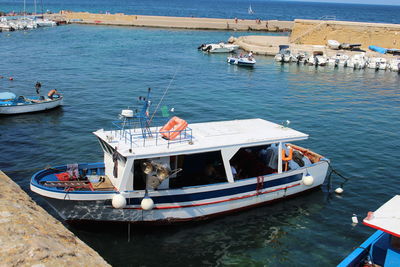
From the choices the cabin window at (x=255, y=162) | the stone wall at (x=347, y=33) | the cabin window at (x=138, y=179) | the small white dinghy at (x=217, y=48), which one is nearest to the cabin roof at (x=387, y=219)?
the cabin window at (x=255, y=162)

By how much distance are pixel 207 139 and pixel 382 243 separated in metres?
6.59

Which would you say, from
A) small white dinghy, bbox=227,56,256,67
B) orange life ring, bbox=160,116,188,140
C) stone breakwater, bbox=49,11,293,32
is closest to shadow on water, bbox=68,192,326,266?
orange life ring, bbox=160,116,188,140

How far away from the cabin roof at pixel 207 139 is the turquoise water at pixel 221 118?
2.94 m

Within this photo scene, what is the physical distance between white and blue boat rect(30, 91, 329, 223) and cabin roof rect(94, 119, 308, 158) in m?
0.03

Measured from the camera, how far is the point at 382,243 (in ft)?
37.8

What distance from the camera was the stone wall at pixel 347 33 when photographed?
59562 mm

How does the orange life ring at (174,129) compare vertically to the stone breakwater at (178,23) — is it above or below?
below

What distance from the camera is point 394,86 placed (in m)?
41.0

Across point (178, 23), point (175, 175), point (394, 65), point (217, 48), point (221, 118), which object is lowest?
point (221, 118)

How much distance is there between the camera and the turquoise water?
44.8 ft

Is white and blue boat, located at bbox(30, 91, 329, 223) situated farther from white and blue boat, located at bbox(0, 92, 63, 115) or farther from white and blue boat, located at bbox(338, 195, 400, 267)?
white and blue boat, located at bbox(0, 92, 63, 115)

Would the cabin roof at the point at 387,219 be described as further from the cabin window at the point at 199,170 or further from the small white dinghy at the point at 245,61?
the small white dinghy at the point at 245,61

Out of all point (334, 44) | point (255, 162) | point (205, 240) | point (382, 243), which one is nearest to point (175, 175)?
point (205, 240)

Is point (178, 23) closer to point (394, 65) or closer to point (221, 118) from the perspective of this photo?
point (394, 65)
